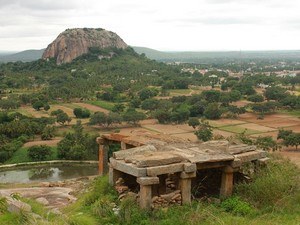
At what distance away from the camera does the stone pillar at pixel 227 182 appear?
40.3ft

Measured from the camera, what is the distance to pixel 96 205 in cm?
1103

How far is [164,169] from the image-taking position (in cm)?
1100

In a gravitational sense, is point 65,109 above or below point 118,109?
below

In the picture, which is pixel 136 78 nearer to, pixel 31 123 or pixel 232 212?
pixel 31 123

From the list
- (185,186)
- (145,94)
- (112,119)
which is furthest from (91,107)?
(185,186)

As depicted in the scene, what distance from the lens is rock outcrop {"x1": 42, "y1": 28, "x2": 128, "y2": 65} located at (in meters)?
136

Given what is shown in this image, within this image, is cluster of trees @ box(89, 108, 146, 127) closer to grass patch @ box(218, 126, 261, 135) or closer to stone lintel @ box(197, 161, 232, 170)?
grass patch @ box(218, 126, 261, 135)

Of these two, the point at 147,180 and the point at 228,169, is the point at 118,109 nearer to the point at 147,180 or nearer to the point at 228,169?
the point at 228,169

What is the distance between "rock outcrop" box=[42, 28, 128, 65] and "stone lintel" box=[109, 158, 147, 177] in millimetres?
126834

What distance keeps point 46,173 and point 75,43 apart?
103 meters

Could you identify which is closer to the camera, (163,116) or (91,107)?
(163,116)

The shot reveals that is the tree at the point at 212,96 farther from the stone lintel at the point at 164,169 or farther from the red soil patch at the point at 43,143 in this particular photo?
the stone lintel at the point at 164,169

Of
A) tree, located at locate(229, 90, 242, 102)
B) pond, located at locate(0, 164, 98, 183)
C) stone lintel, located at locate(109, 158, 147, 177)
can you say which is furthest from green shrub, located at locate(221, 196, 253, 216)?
tree, located at locate(229, 90, 242, 102)

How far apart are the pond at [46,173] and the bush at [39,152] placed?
1555 mm
